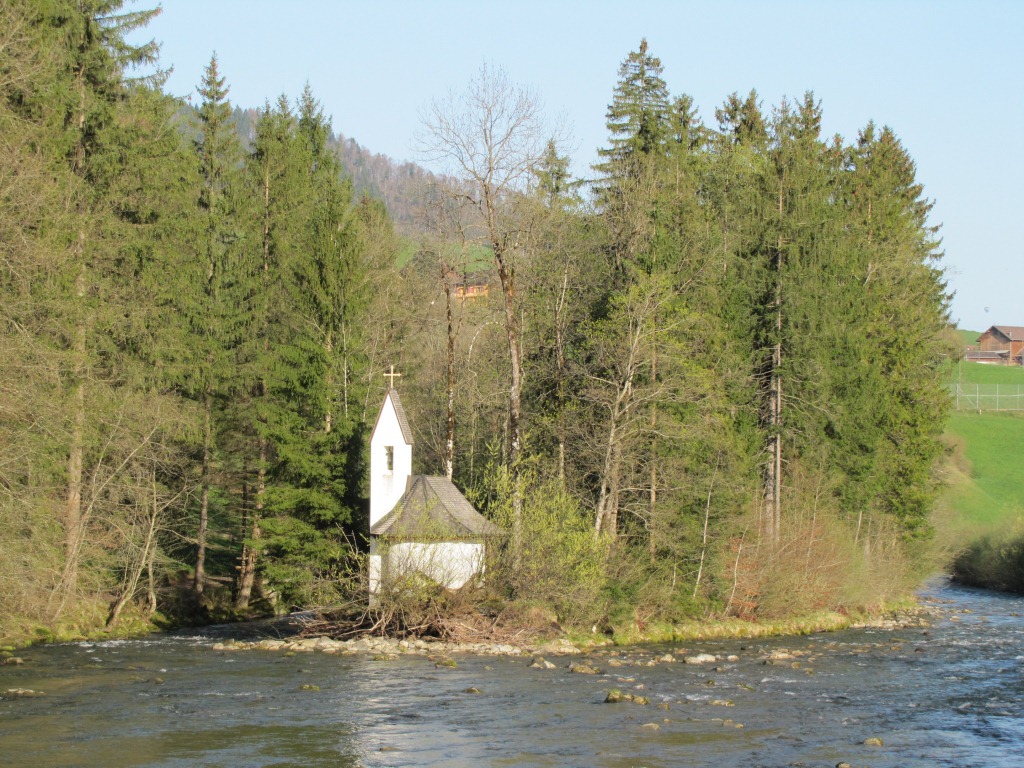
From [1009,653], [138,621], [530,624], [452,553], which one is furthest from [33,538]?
[1009,653]

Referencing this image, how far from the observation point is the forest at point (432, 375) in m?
30.1

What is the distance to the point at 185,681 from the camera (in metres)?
23.8

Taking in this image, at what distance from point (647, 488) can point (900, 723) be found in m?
14.5

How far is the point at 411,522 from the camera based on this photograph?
3109cm

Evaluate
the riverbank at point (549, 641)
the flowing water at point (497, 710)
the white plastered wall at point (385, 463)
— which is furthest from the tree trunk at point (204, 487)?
the white plastered wall at point (385, 463)

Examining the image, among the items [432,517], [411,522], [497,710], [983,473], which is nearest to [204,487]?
[411,522]

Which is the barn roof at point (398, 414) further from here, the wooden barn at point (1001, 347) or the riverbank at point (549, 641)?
the wooden barn at point (1001, 347)

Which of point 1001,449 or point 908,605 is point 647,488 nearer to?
point 908,605

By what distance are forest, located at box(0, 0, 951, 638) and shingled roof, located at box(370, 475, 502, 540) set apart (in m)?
0.86

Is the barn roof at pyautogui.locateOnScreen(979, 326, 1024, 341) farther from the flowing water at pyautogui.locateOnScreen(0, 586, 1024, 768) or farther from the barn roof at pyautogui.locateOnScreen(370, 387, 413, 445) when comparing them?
the barn roof at pyautogui.locateOnScreen(370, 387, 413, 445)

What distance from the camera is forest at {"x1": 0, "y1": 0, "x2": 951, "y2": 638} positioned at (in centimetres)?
3009

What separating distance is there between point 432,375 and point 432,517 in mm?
18996

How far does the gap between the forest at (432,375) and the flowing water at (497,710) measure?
13.8ft

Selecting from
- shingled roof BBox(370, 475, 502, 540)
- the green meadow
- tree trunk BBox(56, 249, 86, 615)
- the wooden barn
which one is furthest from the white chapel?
the wooden barn
